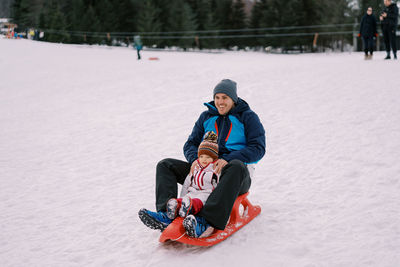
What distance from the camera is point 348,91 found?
27.4 feet

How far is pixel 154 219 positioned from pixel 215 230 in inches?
20.0

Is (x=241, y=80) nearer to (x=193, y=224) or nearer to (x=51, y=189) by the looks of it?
(x=51, y=189)

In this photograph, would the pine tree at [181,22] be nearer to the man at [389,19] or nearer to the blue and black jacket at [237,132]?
the man at [389,19]

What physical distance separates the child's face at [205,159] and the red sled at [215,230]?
1.29 feet

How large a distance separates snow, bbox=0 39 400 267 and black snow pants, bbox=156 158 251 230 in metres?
0.30

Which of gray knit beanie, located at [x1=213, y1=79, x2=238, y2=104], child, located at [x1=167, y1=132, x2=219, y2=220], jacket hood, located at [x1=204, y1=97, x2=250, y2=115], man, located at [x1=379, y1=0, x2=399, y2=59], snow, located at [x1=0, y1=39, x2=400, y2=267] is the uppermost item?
man, located at [x1=379, y1=0, x2=399, y2=59]

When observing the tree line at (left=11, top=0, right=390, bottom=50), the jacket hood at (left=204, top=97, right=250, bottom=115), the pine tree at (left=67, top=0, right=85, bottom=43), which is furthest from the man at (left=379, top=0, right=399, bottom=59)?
the pine tree at (left=67, top=0, right=85, bottom=43)

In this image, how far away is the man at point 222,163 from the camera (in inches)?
113

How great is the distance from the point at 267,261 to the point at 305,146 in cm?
310

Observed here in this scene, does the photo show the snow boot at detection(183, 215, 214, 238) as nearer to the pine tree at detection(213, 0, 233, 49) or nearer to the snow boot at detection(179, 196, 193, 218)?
the snow boot at detection(179, 196, 193, 218)

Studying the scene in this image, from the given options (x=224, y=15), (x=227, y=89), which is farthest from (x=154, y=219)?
(x=224, y=15)

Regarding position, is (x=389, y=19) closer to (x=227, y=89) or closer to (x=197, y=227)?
(x=227, y=89)

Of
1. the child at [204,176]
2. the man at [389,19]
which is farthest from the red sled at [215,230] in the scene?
the man at [389,19]

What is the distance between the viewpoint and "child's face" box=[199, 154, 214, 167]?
3.15m
